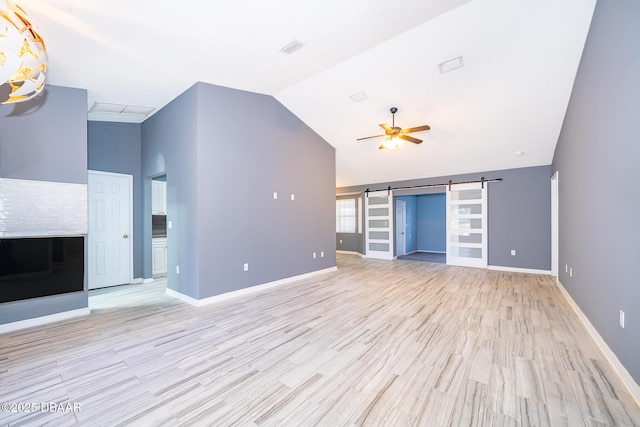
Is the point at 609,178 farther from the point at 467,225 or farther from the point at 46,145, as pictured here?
the point at 46,145

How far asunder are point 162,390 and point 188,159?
10.7ft

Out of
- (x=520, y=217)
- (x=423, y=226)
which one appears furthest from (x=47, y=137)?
(x=423, y=226)

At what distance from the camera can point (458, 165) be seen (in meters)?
6.71

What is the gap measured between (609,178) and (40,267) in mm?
6322

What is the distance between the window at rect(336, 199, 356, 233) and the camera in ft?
30.8

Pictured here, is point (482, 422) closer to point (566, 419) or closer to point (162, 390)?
point (566, 419)

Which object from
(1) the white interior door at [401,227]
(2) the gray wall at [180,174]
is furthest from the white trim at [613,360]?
(1) the white interior door at [401,227]

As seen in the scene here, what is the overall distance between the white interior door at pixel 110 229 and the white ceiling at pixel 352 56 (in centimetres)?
126

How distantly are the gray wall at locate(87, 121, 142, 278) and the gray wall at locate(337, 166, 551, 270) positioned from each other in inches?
311

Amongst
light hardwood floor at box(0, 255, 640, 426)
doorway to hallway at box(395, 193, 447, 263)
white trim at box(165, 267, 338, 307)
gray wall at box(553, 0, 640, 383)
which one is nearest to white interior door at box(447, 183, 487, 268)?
doorway to hallway at box(395, 193, 447, 263)

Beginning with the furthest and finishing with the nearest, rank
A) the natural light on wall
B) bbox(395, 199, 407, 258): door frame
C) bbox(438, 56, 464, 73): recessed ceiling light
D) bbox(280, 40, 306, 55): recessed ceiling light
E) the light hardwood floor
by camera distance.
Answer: bbox(395, 199, 407, 258): door frame, bbox(438, 56, 464, 73): recessed ceiling light, bbox(280, 40, 306, 55): recessed ceiling light, the light hardwood floor, the natural light on wall

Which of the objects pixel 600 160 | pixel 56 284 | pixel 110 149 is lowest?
pixel 56 284

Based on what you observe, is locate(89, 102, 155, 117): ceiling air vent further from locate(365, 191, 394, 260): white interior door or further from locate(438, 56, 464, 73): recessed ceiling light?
locate(365, 191, 394, 260): white interior door

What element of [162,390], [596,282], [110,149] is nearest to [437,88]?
[596,282]
